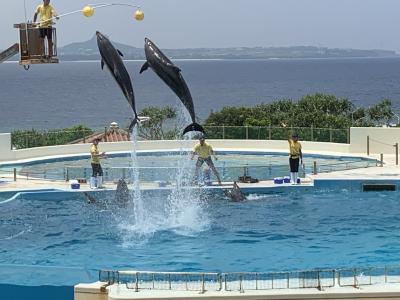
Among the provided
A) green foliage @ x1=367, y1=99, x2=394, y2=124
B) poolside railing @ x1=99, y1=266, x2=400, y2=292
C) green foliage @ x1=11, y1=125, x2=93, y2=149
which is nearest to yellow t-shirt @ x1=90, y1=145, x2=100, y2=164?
green foliage @ x1=11, y1=125, x2=93, y2=149

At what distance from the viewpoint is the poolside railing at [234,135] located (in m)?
23.9

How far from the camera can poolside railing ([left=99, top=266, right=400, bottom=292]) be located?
8.20m

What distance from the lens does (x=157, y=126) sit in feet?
88.8

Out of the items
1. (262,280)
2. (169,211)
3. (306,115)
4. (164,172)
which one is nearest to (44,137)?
Result: (164,172)

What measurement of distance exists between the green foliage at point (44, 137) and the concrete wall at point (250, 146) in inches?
14.9

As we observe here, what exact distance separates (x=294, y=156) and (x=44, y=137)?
949 centimetres

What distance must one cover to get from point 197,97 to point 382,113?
7735 centimetres

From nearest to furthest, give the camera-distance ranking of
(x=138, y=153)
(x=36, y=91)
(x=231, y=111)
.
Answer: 1. (x=138, y=153)
2. (x=231, y=111)
3. (x=36, y=91)

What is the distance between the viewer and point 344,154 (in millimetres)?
22938

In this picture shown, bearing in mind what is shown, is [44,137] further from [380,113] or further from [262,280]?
[262,280]

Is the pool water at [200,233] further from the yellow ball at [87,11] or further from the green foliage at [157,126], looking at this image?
the green foliage at [157,126]

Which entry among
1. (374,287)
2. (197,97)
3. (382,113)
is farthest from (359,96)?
(374,287)

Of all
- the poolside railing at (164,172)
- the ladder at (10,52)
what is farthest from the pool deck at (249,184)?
the ladder at (10,52)

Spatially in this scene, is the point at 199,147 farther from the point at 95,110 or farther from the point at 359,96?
the point at 359,96
